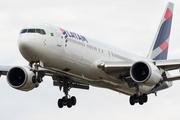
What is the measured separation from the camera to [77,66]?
28.2 metres

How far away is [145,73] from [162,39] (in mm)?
13461

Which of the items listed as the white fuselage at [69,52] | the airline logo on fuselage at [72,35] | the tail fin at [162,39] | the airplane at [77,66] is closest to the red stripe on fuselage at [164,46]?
the tail fin at [162,39]

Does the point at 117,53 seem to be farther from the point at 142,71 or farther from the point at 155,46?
the point at 155,46

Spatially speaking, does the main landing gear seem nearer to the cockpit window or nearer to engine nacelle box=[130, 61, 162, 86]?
engine nacelle box=[130, 61, 162, 86]

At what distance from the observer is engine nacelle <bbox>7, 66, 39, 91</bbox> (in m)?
31.1

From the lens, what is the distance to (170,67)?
103 ft

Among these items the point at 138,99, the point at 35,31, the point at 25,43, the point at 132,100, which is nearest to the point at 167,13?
the point at 132,100

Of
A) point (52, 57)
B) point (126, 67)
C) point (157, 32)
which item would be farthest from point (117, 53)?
point (157, 32)

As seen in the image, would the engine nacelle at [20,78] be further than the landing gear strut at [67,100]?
No

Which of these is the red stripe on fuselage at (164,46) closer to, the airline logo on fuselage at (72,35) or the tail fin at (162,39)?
the tail fin at (162,39)

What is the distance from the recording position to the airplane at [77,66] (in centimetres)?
2575

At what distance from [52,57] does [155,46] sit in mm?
17924

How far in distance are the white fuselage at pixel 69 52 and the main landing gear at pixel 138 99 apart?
8.16 feet

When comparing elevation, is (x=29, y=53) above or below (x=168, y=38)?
below
